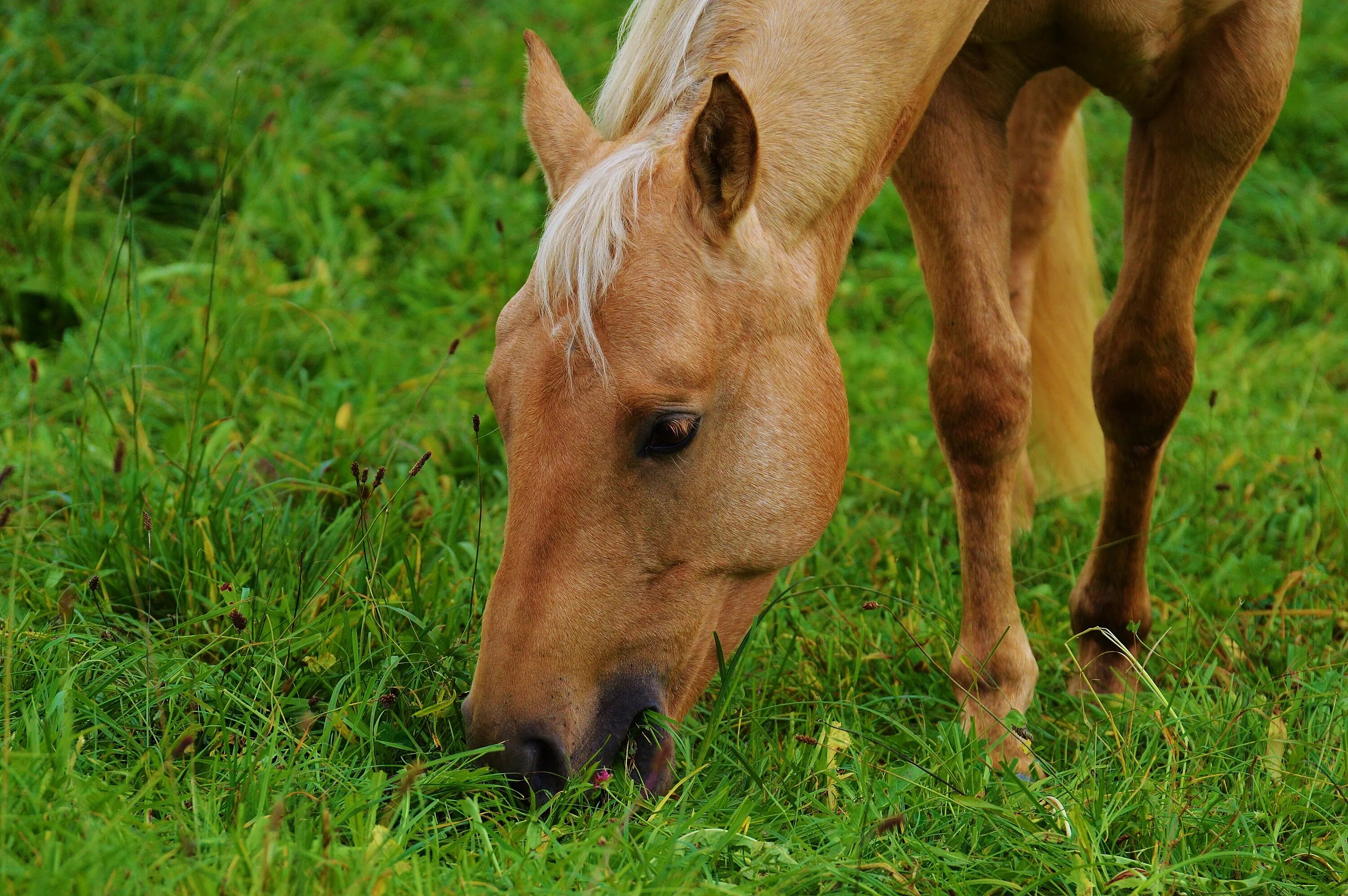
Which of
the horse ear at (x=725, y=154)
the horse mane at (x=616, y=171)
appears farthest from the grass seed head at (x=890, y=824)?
the horse ear at (x=725, y=154)

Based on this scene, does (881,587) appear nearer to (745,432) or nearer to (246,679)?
(745,432)

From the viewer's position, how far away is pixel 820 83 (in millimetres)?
2328

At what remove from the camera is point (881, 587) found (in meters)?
3.13

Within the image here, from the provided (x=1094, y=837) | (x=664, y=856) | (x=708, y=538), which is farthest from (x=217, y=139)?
(x=1094, y=837)

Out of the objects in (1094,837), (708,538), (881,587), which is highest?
(708,538)

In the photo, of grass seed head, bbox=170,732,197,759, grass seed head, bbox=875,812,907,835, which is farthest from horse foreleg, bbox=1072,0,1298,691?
grass seed head, bbox=170,732,197,759

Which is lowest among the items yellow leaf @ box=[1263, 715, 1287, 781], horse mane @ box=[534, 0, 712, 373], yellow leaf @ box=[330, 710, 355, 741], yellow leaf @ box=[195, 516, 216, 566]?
yellow leaf @ box=[1263, 715, 1287, 781]

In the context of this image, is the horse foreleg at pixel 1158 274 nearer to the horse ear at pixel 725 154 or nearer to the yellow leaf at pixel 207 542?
the horse ear at pixel 725 154

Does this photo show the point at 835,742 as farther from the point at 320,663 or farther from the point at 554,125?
the point at 554,125

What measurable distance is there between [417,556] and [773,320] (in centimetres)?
107

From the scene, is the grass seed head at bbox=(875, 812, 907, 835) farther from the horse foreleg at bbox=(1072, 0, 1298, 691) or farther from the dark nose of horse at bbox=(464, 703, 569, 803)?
the horse foreleg at bbox=(1072, 0, 1298, 691)

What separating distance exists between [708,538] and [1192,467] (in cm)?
230

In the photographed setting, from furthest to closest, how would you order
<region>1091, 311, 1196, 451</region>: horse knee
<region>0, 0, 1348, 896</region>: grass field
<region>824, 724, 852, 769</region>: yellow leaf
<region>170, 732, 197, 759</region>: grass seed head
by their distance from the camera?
<region>1091, 311, 1196, 451</region>: horse knee, <region>824, 724, 852, 769</region>: yellow leaf, <region>0, 0, 1348, 896</region>: grass field, <region>170, 732, 197, 759</region>: grass seed head

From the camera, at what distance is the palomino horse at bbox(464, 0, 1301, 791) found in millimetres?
2029
